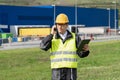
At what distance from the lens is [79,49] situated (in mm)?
8180

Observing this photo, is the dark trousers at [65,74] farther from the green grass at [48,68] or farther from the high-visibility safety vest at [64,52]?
the green grass at [48,68]

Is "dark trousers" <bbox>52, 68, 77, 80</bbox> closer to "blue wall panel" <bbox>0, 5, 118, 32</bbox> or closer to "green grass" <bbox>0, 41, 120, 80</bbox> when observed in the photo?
"green grass" <bbox>0, 41, 120, 80</bbox>

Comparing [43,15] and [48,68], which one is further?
[43,15]

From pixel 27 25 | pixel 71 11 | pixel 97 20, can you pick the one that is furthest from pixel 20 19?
pixel 97 20

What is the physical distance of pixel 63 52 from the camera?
8227 millimetres

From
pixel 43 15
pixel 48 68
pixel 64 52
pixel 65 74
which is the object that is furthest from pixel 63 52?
pixel 43 15

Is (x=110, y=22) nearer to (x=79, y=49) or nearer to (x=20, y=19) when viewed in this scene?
(x=20, y=19)

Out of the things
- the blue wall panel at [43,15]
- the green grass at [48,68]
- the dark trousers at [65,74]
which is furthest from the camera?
the blue wall panel at [43,15]

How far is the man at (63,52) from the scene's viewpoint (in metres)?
8.15

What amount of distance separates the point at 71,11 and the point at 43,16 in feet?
36.4

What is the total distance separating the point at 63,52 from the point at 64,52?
2 cm

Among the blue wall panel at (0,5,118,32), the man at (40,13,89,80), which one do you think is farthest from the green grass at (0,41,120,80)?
the blue wall panel at (0,5,118,32)

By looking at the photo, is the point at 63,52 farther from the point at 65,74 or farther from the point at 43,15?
the point at 43,15

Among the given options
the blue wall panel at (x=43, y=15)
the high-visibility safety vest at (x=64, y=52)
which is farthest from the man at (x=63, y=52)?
the blue wall panel at (x=43, y=15)
